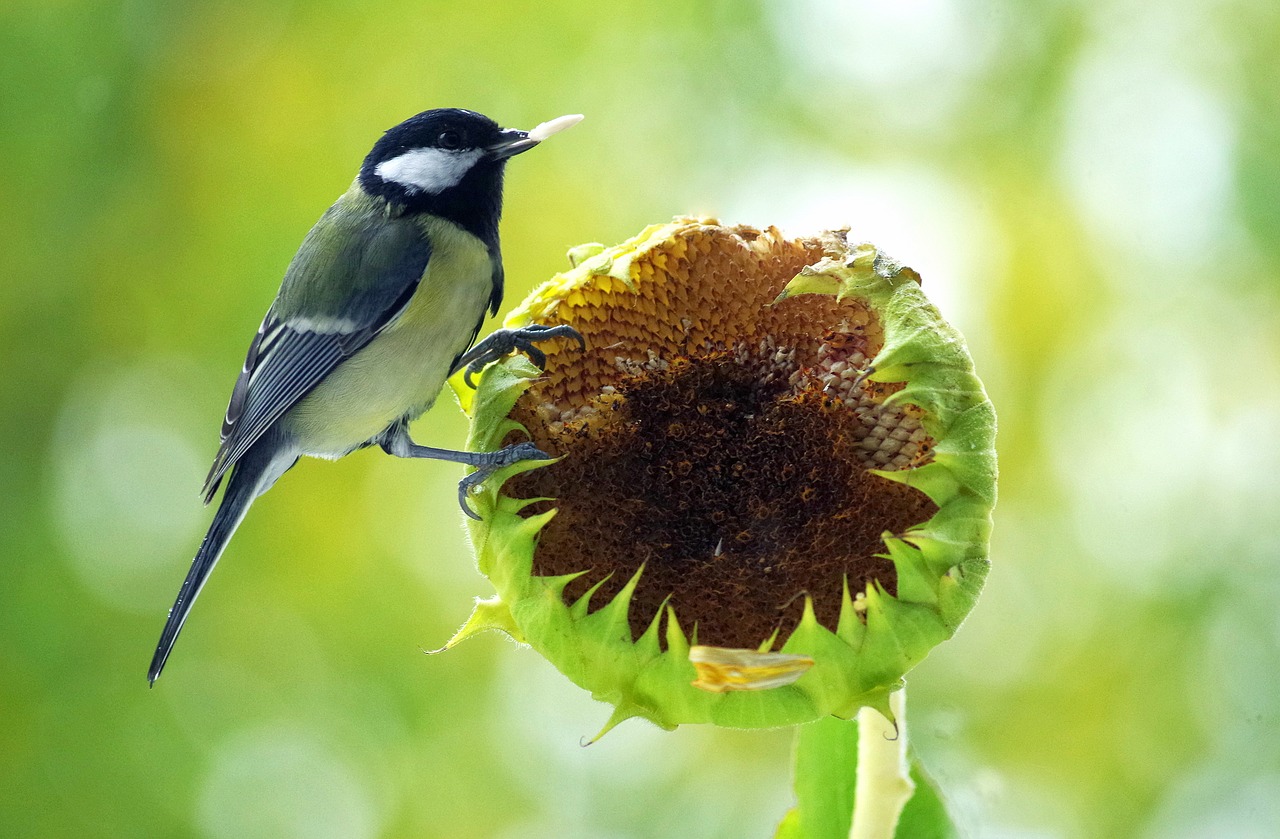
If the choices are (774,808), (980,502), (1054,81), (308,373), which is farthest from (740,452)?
(1054,81)

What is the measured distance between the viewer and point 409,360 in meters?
2.43

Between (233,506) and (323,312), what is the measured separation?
473 mm

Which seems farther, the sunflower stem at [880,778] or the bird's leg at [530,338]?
the bird's leg at [530,338]

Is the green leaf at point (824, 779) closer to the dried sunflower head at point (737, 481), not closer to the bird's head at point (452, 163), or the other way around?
the dried sunflower head at point (737, 481)

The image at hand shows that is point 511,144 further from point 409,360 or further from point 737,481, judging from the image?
point 737,481

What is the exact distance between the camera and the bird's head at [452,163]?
2.76 meters

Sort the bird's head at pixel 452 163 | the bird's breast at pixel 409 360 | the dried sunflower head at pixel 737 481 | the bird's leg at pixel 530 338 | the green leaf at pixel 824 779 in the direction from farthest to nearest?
the bird's head at pixel 452 163 → the bird's breast at pixel 409 360 → the bird's leg at pixel 530 338 → the green leaf at pixel 824 779 → the dried sunflower head at pixel 737 481

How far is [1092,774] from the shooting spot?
478cm

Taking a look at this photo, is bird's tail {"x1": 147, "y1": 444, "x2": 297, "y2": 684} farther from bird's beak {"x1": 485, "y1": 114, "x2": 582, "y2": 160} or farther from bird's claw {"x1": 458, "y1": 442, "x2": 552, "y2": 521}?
bird's claw {"x1": 458, "y1": 442, "x2": 552, "y2": 521}

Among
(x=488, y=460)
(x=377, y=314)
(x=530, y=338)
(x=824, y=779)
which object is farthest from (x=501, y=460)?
(x=377, y=314)

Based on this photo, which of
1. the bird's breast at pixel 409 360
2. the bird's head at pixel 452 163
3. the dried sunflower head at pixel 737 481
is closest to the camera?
the dried sunflower head at pixel 737 481

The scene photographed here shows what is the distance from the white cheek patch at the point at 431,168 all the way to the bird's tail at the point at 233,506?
705 millimetres

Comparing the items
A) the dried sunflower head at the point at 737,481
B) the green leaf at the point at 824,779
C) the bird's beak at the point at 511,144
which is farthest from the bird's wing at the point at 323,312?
the green leaf at the point at 824,779

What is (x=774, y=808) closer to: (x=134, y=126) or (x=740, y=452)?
(x=740, y=452)
